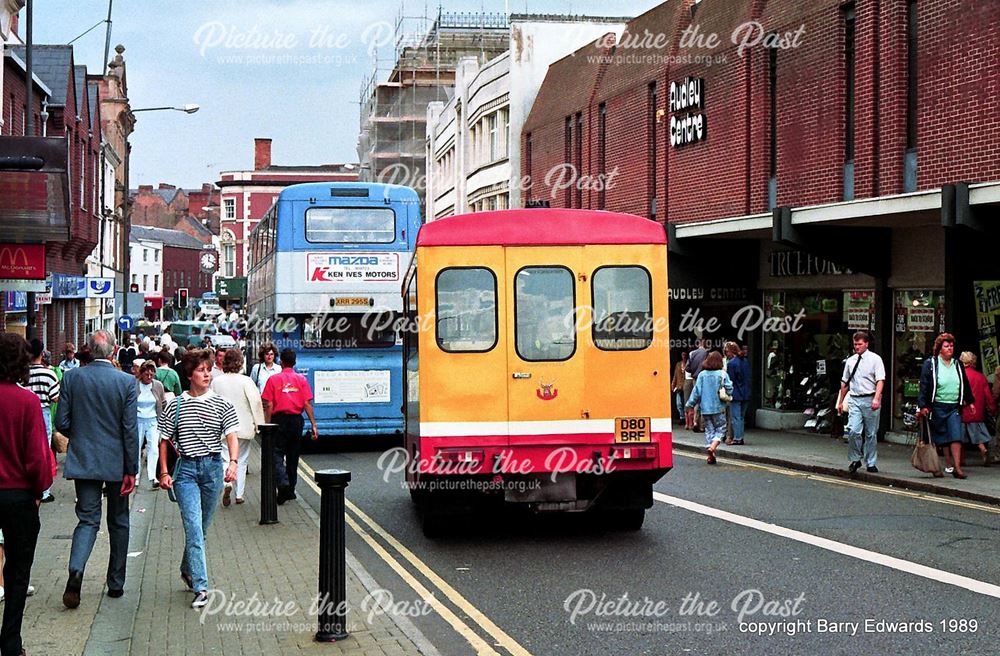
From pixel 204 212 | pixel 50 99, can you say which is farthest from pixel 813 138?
pixel 204 212

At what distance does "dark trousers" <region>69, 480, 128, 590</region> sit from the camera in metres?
8.39

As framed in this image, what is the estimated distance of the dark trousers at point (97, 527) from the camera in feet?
27.5

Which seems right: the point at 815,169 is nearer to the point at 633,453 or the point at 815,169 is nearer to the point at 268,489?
the point at 633,453

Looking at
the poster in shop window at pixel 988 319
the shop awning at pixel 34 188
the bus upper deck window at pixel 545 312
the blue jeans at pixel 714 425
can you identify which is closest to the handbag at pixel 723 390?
the blue jeans at pixel 714 425

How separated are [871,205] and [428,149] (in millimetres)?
46192

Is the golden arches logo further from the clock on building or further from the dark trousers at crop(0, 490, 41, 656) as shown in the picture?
the clock on building

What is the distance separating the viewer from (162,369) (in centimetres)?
1795

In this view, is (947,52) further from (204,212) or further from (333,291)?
(204,212)

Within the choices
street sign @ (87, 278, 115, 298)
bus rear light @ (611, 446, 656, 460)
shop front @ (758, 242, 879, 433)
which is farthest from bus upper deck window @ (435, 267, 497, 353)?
street sign @ (87, 278, 115, 298)

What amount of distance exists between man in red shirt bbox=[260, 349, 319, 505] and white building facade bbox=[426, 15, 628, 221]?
83.6 feet

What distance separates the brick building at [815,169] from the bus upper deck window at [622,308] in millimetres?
7027

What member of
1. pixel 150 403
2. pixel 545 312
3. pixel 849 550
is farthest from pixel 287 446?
pixel 849 550

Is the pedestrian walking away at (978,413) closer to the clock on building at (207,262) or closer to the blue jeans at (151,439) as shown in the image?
the blue jeans at (151,439)

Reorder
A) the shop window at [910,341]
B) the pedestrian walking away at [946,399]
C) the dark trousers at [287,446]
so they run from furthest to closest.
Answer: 1. the shop window at [910,341]
2. the pedestrian walking away at [946,399]
3. the dark trousers at [287,446]
